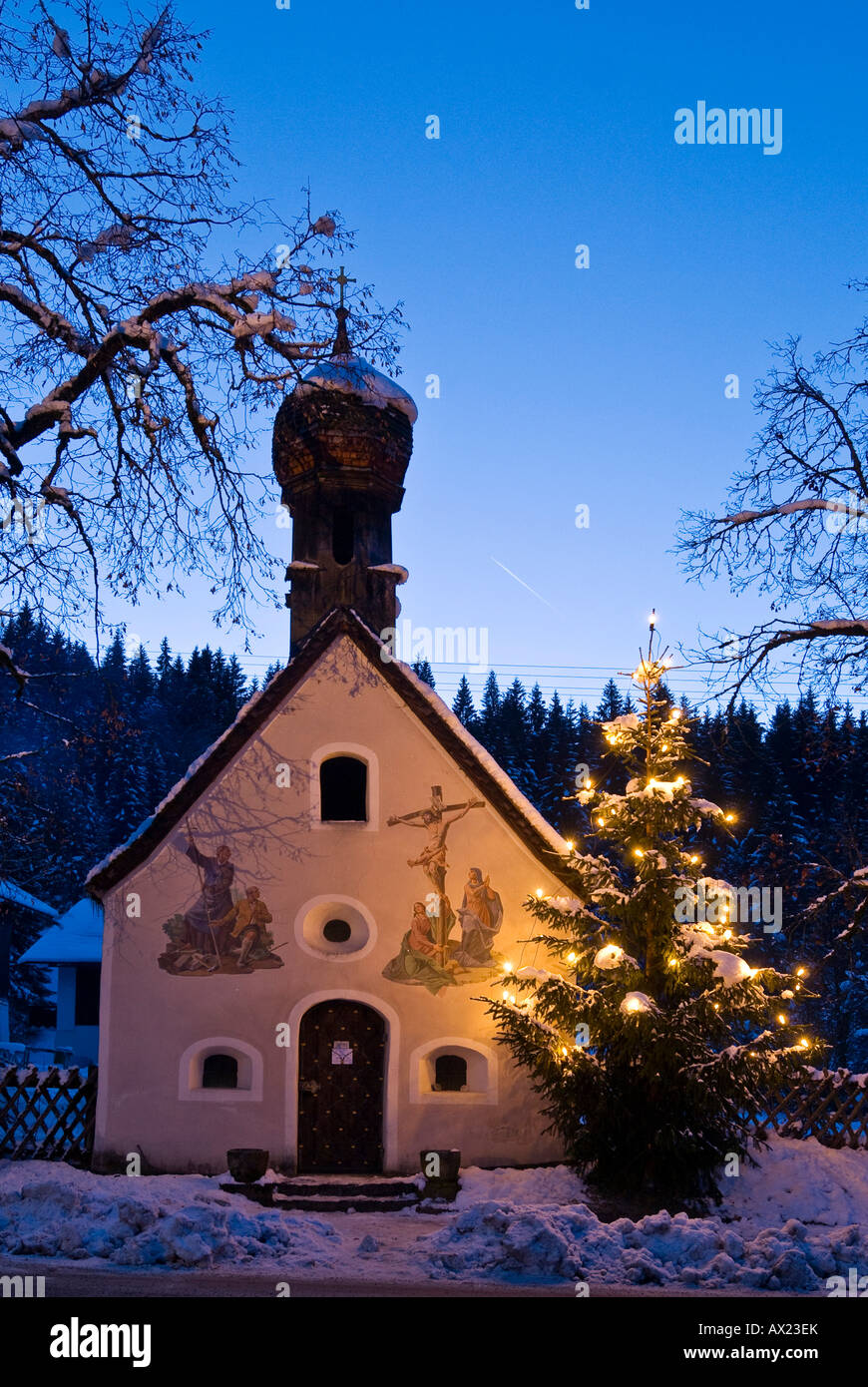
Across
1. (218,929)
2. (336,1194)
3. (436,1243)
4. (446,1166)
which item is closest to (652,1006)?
(446,1166)

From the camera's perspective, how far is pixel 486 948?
1658 cm

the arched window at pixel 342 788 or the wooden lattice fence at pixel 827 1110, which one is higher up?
the arched window at pixel 342 788

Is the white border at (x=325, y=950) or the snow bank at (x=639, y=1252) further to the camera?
the white border at (x=325, y=950)

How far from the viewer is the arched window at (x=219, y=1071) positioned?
55.1 ft

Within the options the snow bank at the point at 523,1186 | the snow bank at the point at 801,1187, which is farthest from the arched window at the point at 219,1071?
the snow bank at the point at 801,1187

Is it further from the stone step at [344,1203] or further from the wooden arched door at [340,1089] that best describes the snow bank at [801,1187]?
the wooden arched door at [340,1089]

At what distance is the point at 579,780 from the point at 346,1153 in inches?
234

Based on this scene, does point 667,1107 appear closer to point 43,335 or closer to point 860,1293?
point 860,1293

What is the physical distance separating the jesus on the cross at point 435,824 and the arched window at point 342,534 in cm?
496

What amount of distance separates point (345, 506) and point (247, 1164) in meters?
10.7

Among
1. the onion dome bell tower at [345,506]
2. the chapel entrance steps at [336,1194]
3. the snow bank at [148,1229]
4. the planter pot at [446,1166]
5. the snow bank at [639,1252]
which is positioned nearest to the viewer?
the snow bank at [639,1252]

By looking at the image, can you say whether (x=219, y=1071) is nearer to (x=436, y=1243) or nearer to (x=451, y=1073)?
(x=451, y=1073)

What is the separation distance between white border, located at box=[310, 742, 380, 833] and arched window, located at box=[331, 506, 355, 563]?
412cm

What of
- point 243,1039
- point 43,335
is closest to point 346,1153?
point 243,1039
